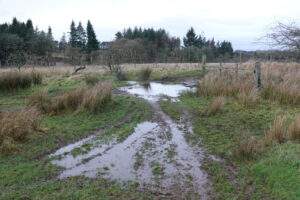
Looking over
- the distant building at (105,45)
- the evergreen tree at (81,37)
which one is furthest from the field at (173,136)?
the evergreen tree at (81,37)

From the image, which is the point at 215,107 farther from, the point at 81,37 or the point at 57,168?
the point at 81,37

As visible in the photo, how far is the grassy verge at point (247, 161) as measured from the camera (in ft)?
22.0

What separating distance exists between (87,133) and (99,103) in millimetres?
2934

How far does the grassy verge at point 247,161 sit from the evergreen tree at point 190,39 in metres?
70.1

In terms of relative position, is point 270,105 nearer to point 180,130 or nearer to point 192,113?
point 192,113

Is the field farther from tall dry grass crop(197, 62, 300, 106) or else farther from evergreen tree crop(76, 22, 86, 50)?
evergreen tree crop(76, 22, 86, 50)

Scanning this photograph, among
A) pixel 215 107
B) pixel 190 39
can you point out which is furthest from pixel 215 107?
pixel 190 39

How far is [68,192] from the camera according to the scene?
6.71m

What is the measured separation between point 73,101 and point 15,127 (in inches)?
160

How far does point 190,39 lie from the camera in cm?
8238

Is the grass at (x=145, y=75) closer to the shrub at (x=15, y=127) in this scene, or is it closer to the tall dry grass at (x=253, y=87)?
the tall dry grass at (x=253, y=87)

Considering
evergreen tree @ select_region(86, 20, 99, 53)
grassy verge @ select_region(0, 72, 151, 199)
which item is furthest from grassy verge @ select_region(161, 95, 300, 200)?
evergreen tree @ select_region(86, 20, 99, 53)

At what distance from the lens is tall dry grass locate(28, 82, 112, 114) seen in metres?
13.4

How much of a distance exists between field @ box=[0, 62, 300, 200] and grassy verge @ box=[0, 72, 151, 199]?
0.02 meters
